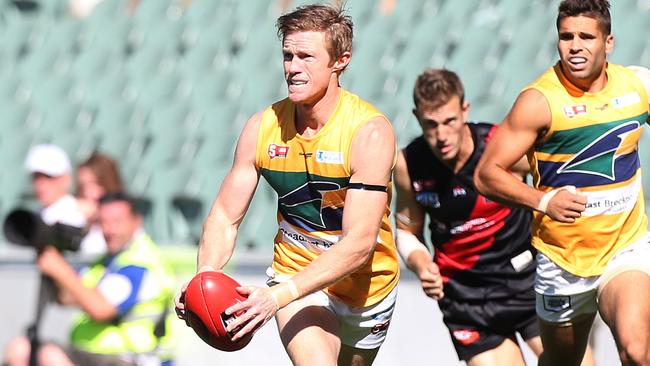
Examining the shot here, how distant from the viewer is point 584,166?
530 centimetres

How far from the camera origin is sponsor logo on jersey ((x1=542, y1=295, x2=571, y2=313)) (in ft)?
17.9

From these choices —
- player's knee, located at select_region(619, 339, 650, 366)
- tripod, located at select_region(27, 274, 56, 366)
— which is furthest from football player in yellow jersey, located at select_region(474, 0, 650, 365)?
tripod, located at select_region(27, 274, 56, 366)

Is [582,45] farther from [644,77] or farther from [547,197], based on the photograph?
[547,197]

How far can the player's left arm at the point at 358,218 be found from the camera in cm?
450

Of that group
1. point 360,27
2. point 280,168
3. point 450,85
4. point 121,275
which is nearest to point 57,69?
point 360,27

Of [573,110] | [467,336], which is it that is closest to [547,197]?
[573,110]

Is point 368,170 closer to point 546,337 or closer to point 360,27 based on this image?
point 546,337

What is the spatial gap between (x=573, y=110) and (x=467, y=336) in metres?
1.55

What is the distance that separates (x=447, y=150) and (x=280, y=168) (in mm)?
1426

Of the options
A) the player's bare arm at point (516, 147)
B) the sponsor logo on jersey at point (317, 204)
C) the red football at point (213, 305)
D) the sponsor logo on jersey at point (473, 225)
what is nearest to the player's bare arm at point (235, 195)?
the sponsor logo on jersey at point (317, 204)

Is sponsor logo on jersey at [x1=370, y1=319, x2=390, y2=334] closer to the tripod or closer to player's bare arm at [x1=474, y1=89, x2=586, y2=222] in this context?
player's bare arm at [x1=474, y1=89, x2=586, y2=222]

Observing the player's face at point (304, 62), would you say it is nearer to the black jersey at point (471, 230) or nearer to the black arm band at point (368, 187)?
the black arm band at point (368, 187)

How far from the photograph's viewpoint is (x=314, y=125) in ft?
15.9

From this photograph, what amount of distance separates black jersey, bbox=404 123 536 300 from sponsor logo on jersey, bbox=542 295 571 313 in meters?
0.71
